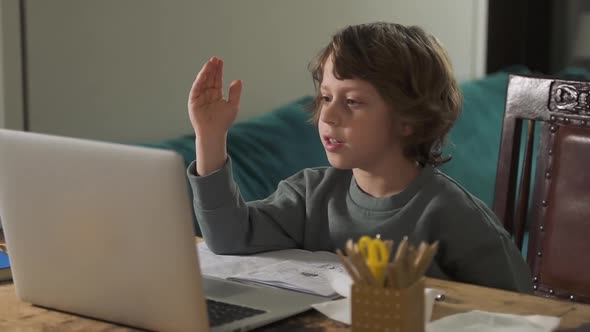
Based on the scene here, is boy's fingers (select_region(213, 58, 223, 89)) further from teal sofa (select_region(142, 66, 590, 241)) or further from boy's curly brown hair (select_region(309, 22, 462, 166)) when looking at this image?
teal sofa (select_region(142, 66, 590, 241))

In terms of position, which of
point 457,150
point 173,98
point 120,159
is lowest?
point 457,150

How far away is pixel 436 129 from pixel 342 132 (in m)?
0.19

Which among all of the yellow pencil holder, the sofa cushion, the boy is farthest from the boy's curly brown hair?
the sofa cushion

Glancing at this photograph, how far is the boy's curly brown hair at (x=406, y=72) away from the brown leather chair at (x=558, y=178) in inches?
9.2

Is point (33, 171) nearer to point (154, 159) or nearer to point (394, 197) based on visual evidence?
point (154, 159)

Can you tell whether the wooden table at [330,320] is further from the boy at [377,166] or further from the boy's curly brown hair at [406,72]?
the boy's curly brown hair at [406,72]

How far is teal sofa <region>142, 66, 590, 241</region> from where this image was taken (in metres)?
2.56

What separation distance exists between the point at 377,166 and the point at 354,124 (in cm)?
9

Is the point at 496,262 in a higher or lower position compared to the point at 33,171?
lower

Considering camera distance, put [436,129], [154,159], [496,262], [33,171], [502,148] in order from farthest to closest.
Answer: [502,148] → [436,129] → [496,262] → [33,171] → [154,159]

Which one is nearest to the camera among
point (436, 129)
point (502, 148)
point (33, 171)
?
point (33, 171)

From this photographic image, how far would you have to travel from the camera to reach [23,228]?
4.45ft

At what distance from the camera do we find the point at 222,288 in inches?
58.1

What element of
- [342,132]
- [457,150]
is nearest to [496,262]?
[342,132]
